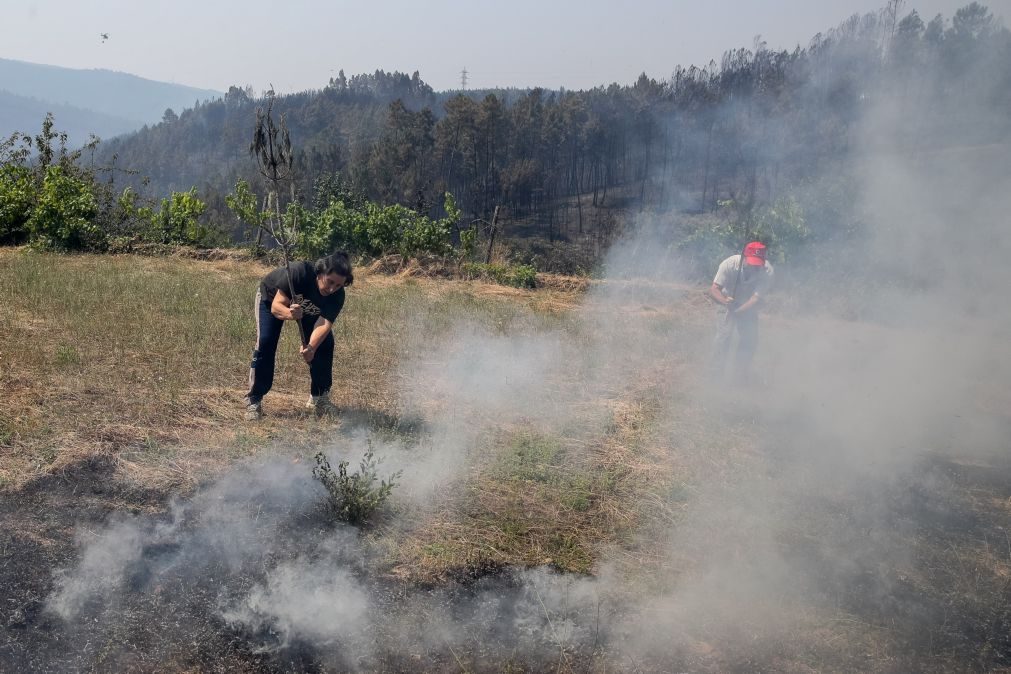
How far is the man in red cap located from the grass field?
0.50 m

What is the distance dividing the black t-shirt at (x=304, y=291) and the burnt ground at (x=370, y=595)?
147 cm

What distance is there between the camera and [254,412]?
18.0 feet

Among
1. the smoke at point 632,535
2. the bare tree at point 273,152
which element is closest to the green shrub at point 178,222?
the smoke at point 632,535

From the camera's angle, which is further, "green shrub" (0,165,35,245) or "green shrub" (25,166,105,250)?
"green shrub" (0,165,35,245)

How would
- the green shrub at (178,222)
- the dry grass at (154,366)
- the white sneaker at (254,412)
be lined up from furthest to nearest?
the green shrub at (178,222), the white sneaker at (254,412), the dry grass at (154,366)

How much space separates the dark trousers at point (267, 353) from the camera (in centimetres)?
531

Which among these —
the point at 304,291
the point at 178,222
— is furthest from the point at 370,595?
the point at 178,222

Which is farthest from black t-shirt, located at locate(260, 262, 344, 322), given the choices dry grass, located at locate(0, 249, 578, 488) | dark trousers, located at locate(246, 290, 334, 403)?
dry grass, located at locate(0, 249, 578, 488)

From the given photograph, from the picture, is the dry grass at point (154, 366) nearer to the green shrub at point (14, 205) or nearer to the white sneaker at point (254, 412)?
the white sneaker at point (254, 412)

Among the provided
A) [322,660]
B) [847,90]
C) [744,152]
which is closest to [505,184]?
[744,152]

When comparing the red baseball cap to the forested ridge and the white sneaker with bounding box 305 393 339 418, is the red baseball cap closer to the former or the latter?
the forested ridge

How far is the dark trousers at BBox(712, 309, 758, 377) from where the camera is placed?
7242 millimetres

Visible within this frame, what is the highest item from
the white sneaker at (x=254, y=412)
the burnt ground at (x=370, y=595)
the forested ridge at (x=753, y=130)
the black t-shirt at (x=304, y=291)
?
the forested ridge at (x=753, y=130)

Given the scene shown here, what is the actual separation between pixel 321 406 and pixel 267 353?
0.66 metres
